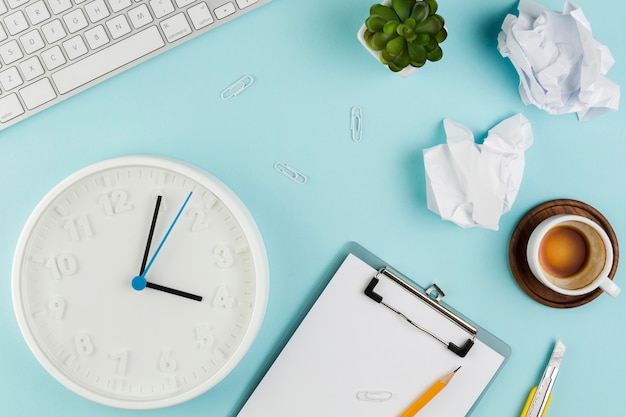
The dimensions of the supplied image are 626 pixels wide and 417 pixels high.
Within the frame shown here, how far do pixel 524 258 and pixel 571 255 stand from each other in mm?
76

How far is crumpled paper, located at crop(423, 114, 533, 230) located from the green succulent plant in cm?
13

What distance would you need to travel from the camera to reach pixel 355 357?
99cm

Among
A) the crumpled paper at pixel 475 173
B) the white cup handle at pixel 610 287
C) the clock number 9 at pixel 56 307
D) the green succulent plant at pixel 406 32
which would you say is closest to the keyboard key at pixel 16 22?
the clock number 9 at pixel 56 307

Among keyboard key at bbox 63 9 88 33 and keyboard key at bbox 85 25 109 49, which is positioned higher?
keyboard key at bbox 63 9 88 33

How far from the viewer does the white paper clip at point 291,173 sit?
0.97 m

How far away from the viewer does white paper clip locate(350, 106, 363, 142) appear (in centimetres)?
98

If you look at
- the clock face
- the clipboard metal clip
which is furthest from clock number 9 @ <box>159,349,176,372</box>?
the clipboard metal clip

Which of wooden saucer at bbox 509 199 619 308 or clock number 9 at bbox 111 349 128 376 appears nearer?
clock number 9 at bbox 111 349 128 376

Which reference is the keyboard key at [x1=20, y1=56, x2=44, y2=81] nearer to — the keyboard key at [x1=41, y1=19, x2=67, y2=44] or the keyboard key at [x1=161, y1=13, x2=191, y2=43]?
Result: the keyboard key at [x1=41, y1=19, x2=67, y2=44]

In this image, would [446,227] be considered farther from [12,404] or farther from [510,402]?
[12,404]

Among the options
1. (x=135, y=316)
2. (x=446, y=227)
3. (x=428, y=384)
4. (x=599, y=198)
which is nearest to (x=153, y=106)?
(x=135, y=316)

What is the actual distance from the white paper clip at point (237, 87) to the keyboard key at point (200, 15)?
0.31 ft

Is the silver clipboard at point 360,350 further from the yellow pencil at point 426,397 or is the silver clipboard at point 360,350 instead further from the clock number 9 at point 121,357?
the clock number 9 at point 121,357

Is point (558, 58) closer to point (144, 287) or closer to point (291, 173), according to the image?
point (291, 173)
